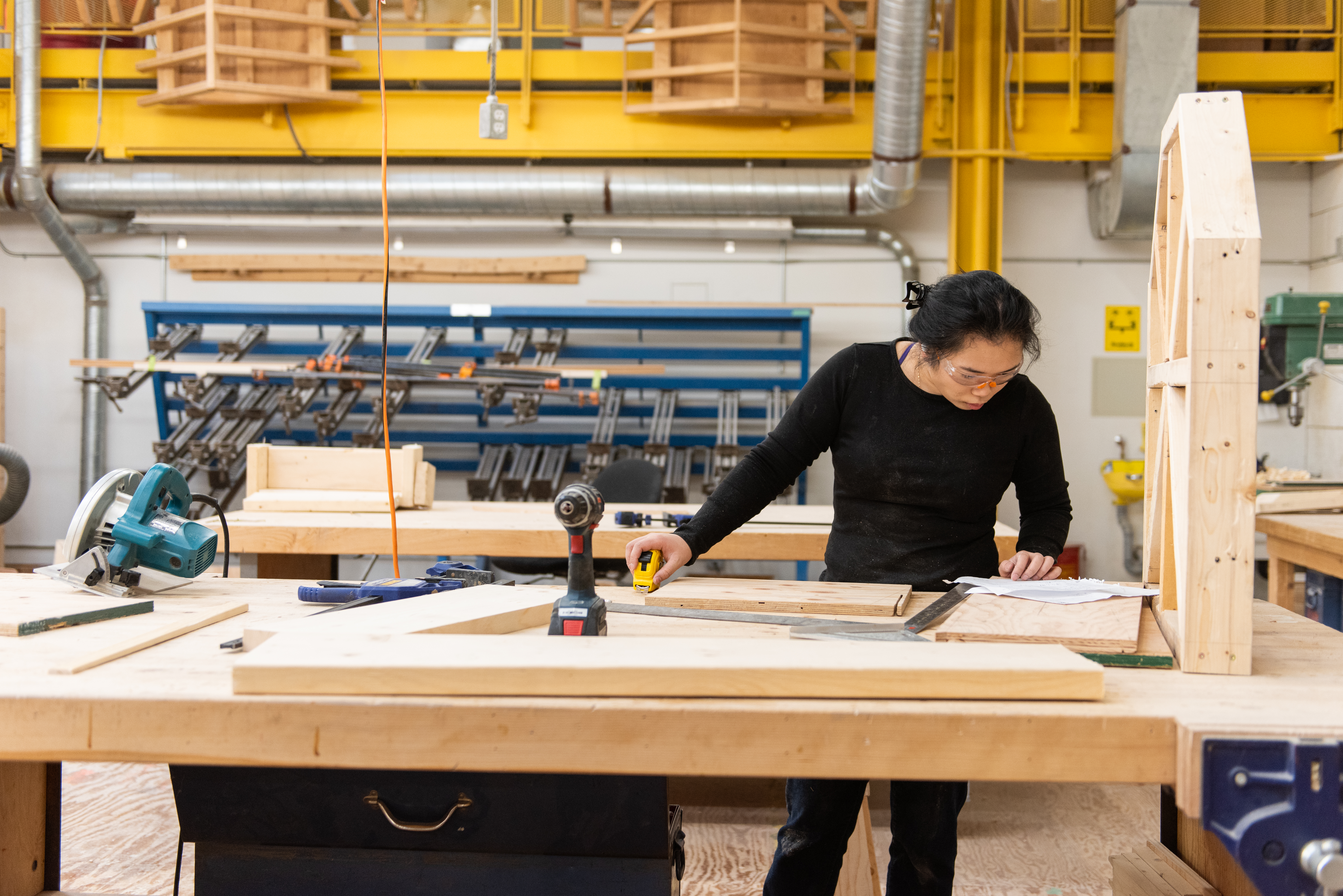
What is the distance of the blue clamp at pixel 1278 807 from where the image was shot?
889 millimetres

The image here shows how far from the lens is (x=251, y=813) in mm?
1263

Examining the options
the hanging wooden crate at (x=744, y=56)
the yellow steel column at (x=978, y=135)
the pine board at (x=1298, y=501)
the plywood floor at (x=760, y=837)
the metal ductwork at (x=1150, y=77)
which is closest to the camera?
the plywood floor at (x=760, y=837)

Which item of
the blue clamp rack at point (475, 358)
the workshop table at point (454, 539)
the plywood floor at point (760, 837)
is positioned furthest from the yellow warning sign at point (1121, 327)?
the plywood floor at point (760, 837)

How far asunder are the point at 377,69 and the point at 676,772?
5.58m

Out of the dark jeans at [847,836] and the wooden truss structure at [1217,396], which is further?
the dark jeans at [847,836]

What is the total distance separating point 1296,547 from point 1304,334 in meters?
0.89

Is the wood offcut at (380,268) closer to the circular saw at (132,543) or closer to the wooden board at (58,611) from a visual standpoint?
the circular saw at (132,543)

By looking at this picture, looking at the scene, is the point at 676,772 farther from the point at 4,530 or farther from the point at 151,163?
the point at 4,530

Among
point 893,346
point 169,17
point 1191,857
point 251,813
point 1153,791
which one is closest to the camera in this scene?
point 251,813

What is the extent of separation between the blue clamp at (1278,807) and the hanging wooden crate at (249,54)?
209 inches

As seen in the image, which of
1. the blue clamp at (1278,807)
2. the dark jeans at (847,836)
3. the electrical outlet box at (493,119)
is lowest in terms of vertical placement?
the dark jeans at (847,836)

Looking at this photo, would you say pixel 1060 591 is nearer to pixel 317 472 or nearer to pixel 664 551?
pixel 664 551

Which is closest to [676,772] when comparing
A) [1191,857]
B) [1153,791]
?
[1191,857]

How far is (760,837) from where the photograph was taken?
8.34 ft
